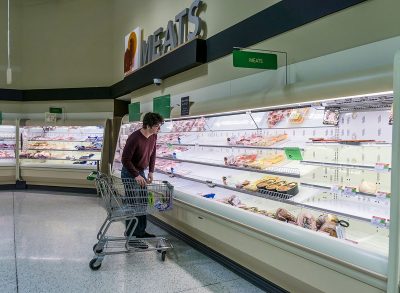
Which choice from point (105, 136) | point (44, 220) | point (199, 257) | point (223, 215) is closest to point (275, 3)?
point (223, 215)

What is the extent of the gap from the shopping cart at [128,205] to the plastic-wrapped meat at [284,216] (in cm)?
165

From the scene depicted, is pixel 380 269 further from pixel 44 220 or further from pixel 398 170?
pixel 44 220

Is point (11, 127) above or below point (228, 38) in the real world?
below

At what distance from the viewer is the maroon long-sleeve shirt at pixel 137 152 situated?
4582 mm

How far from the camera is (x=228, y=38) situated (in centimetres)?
439

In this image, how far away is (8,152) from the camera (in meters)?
9.79

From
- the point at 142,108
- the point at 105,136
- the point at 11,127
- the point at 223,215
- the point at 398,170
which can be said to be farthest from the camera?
the point at 11,127

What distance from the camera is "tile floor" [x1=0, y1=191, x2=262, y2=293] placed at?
352cm

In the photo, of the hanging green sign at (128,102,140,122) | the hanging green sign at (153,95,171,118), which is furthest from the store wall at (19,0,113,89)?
the hanging green sign at (153,95,171,118)

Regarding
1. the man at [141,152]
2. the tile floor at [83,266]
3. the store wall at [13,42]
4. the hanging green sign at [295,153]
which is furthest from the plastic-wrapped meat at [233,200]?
the store wall at [13,42]

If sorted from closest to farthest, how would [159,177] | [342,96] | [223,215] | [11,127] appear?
[342,96] → [223,215] → [159,177] → [11,127]

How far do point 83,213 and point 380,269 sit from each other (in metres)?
5.79

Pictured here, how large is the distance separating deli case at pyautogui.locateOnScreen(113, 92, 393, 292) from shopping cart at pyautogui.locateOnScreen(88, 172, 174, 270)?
0.26 m

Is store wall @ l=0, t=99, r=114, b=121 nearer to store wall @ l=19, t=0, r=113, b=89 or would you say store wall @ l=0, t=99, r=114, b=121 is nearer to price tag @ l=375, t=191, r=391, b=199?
store wall @ l=19, t=0, r=113, b=89
